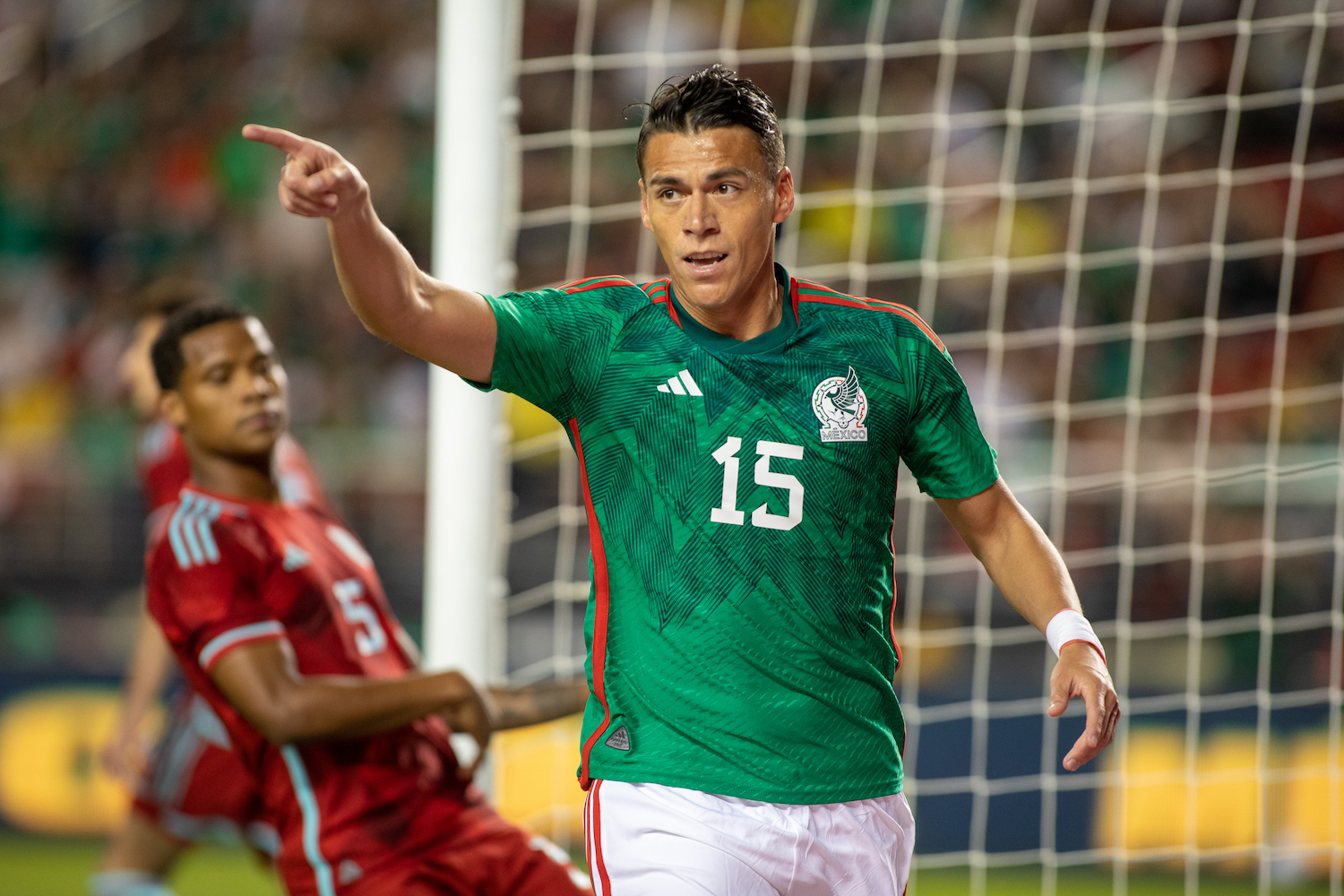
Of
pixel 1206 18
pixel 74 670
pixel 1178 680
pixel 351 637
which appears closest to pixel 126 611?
pixel 74 670

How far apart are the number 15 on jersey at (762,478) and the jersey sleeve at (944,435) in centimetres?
26

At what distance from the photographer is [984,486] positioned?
7.79ft

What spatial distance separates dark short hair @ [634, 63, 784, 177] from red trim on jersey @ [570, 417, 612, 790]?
1.71 feet

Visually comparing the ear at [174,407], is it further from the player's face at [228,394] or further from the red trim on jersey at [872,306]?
the red trim on jersey at [872,306]

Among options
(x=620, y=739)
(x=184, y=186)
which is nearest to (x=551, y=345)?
(x=620, y=739)

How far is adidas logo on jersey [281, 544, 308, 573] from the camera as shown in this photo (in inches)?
117

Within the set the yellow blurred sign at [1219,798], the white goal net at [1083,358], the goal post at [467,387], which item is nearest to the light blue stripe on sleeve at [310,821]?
the goal post at [467,387]

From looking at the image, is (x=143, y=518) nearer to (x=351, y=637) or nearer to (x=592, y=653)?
(x=351, y=637)

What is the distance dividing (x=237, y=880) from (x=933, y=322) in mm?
4703

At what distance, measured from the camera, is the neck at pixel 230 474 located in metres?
3.08

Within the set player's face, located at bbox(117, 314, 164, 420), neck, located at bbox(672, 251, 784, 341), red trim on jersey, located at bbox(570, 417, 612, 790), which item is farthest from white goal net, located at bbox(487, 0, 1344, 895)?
red trim on jersey, located at bbox(570, 417, 612, 790)

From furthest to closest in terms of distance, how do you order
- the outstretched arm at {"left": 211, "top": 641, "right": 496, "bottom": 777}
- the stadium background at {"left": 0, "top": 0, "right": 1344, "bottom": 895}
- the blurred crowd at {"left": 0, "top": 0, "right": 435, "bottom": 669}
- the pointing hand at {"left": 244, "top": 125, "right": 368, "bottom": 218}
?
the blurred crowd at {"left": 0, "top": 0, "right": 435, "bottom": 669}
the stadium background at {"left": 0, "top": 0, "right": 1344, "bottom": 895}
the outstretched arm at {"left": 211, "top": 641, "right": 496, "bottom": 777}
the pointing hand at {"left": 244, "top": 125, "right": 368, "bottom": 218}

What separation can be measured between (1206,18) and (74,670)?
7482 mm

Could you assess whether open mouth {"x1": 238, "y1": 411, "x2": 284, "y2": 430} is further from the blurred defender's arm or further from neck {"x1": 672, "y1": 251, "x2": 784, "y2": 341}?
the blurred defender's arm
